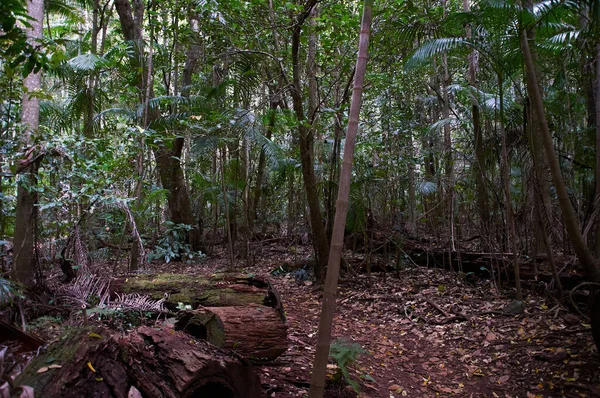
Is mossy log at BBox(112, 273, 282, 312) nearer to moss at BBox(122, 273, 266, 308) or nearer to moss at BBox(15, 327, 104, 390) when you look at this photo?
moss at BBox(122, 273, 266, 308)

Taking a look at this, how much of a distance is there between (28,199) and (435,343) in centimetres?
488

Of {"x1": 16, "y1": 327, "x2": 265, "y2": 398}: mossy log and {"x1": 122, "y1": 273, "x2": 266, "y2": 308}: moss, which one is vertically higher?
{"x1": 122, "y1": 273, "x2": 266, "y2": 308}: moss

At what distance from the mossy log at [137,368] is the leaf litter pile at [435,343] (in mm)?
718

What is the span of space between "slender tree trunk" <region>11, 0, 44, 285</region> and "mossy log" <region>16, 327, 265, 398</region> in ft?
6.23

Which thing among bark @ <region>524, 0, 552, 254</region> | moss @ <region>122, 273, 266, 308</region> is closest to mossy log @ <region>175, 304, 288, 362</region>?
moss @ <region>122, 273, 266, 308</region>

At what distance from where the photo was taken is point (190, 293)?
4344 mm

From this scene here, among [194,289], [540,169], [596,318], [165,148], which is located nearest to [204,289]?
[194,289]

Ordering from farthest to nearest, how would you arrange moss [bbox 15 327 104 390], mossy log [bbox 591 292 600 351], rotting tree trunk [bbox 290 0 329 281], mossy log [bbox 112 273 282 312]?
1. rotting tree trunk [bbox 290 0 329 281]
2. mossy log [bbox 112 273 282 312]
3. mossy log [bbox 591 292 600 351]
4. moss [bbox 15 327 104 390]

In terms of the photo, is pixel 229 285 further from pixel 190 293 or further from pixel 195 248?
pixel 195 248

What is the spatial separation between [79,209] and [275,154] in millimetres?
4503

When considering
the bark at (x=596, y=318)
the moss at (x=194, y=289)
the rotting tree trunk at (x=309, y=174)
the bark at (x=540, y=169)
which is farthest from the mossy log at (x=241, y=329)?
the bark at (x=540, y=169)

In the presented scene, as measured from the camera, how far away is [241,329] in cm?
350

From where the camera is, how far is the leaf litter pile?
382 cm

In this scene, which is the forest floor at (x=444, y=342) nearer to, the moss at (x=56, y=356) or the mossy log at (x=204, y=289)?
the mossy log at (x=204, y=289)
